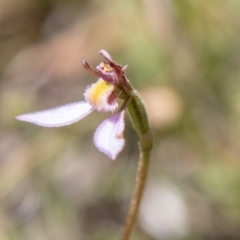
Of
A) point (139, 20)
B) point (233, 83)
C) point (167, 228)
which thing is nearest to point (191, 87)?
point (233, 83)

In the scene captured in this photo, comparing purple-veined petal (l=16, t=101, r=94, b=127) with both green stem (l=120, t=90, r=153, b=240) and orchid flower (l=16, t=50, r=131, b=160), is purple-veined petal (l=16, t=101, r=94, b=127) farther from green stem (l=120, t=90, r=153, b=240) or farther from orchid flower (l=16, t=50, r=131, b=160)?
green stem (l=120, t=90, r=153, b=240)

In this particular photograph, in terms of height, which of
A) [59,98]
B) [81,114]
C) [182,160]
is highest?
[81,114]

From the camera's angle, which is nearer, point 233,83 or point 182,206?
point 182,206

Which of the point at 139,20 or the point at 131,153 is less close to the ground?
the point at 139,20

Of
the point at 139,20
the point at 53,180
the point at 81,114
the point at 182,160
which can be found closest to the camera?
the point at 81,114

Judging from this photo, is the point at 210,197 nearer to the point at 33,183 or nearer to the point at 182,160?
the point at 182,160

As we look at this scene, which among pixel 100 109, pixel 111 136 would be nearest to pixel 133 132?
pixel 100 109

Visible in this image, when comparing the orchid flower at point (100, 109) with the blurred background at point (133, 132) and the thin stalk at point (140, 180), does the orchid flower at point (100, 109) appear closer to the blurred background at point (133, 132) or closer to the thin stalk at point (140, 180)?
the thin stalk at point (140, 180)
